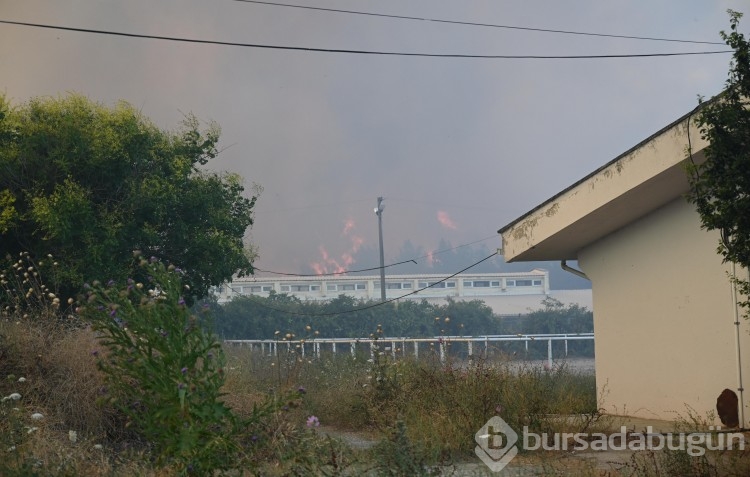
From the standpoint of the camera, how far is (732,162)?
7.37 meters

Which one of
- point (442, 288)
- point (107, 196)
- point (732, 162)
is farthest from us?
point (442, 288)

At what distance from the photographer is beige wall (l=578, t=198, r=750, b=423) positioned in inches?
417

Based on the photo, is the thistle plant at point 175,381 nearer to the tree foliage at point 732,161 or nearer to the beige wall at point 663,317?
the tree foliage at point 732,161

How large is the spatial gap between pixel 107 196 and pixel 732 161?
21.8 m

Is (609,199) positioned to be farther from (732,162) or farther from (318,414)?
(318,414)

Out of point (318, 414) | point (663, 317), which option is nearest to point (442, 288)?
point (318, 414)

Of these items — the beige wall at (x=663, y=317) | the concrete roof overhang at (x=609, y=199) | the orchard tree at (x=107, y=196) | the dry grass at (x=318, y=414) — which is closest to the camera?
the dry grass at (x=318, y=414)

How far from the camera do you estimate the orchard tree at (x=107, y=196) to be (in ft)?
78.8

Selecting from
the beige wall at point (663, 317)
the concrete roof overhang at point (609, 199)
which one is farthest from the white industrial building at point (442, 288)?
the beige wall at point (663, 317)

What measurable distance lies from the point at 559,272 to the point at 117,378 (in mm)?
132111

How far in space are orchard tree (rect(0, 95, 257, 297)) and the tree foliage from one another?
17.4 metres

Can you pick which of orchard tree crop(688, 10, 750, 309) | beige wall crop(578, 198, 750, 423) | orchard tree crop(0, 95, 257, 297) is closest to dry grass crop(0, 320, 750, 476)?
beige wall crop(578, 198, 750, 423)

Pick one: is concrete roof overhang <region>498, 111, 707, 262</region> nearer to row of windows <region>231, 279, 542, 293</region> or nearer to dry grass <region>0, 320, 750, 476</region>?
dry grass <region>0, 320, 750, 476</region>

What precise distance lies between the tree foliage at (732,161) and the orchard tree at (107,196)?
686 inches
